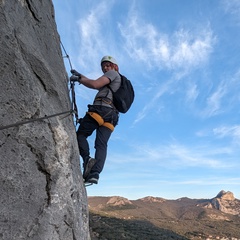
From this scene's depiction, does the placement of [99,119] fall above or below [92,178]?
above

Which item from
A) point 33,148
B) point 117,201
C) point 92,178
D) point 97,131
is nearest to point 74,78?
point 97,131

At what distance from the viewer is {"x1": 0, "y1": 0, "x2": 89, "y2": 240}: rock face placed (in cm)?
340

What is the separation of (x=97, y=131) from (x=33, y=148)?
2.06 metres

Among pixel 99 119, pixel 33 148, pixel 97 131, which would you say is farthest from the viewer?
pixel 97 131

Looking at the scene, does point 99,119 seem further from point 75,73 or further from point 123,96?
point 75,73

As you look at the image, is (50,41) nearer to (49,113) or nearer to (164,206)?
(49,113)

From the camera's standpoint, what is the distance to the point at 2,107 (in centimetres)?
362

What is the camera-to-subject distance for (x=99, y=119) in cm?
562

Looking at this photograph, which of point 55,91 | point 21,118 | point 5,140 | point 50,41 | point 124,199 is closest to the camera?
point 5,140

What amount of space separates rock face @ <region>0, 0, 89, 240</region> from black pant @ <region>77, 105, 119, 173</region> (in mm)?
721

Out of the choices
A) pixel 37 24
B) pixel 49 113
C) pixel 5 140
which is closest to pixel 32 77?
pixel 49 113

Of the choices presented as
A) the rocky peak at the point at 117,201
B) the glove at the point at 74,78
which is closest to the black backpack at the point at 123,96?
the glove at the point at 74,78

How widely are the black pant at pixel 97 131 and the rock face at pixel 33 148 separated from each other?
72cm

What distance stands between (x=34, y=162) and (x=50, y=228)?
838mm
